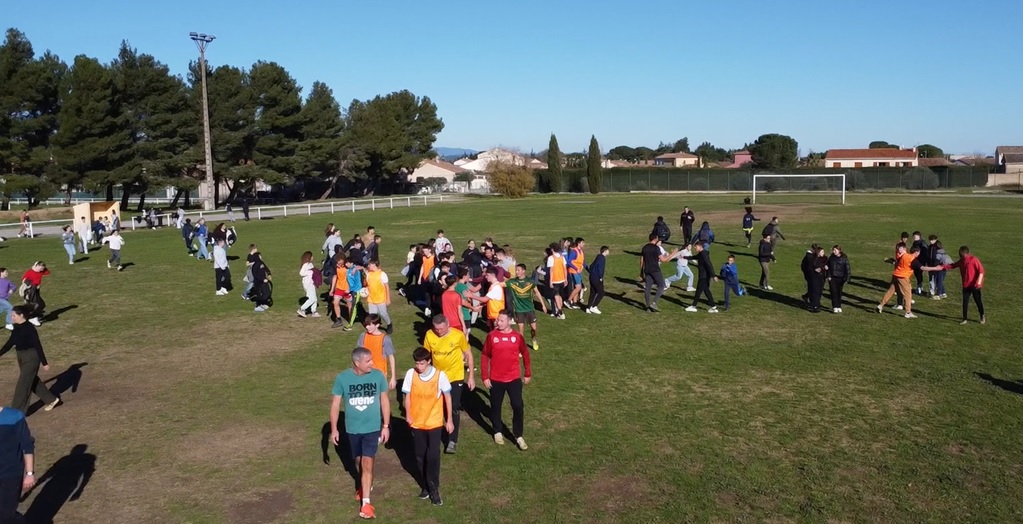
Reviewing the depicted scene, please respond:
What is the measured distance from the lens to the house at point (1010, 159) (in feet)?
301

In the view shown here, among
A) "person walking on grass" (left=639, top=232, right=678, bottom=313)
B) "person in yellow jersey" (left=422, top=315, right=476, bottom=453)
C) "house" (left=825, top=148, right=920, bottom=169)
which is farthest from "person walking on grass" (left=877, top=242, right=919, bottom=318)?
"house" (left=825, top=148, right=920, bottom=169)

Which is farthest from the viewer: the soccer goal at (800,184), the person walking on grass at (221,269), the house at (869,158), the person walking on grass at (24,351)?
the house at (869,158)

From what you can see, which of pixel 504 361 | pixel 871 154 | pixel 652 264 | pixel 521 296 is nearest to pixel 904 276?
pixel 652 264

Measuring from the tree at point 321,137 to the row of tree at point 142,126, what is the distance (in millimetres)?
145

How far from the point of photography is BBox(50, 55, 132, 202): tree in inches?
2071

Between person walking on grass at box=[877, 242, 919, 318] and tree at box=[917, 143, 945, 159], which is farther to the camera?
tree at box=[917, 143, 945, 159]

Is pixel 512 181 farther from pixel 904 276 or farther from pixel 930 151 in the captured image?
pixel 930 151

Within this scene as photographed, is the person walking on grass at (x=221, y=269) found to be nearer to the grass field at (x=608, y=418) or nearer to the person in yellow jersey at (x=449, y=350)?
the grass field at (x=608, y=418)

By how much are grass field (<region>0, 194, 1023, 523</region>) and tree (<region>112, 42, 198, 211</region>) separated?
1633 inches

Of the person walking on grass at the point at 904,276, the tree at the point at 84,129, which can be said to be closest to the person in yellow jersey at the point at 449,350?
the person walking on grass at the point at 904,276

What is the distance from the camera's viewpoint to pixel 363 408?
709 cm

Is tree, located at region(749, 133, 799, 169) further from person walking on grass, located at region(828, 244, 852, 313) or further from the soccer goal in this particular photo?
person walking on grass, located at region(828, 244, 852, 313)

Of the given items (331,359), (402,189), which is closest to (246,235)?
(331,359)

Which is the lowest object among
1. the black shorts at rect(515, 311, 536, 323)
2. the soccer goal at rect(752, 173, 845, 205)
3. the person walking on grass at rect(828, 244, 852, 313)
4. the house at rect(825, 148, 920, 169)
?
the black shorts at rect(515, 311, 536, 323)
